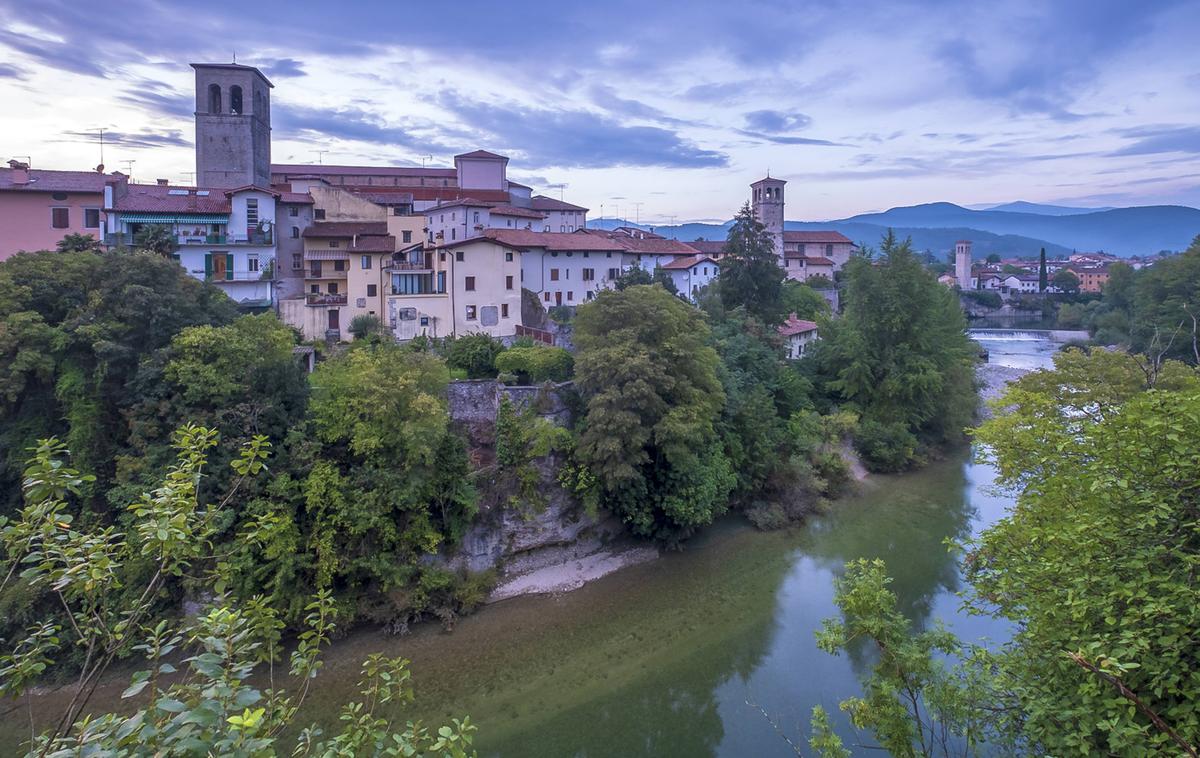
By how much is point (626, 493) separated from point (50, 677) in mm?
15801

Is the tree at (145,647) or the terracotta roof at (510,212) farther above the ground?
the terracotta roof at (510,212)

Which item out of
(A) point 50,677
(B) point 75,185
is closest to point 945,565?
(A) point 50,677

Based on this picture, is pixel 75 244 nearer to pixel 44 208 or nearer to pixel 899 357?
pixel 44 208

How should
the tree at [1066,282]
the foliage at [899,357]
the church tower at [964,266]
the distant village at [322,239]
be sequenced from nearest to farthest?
1. the distant village at [322,239]
2. the foliage at [899,357]
3. the tree at [1066,282]
4. the church tower at [964,266]

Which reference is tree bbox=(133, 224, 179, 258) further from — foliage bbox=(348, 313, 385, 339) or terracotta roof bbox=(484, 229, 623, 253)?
terracotta roof bbox=(484, 229, 623, 253)

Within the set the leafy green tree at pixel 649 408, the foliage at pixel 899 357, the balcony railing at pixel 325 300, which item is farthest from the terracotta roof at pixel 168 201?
the foliage at pixel 899 357

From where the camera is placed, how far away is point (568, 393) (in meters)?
23.4

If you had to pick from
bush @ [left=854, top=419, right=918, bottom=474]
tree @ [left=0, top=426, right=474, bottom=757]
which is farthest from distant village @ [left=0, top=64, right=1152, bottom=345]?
tree @ [left=0, top=426, right=474, bottom=757]

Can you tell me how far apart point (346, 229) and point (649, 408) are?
22.6 metres

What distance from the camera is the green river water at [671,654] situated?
14672mm

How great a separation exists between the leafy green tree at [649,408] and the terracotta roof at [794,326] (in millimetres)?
18433

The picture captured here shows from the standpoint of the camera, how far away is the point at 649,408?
21.3 m

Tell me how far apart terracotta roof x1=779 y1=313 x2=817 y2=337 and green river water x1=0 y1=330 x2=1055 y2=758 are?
721 inches

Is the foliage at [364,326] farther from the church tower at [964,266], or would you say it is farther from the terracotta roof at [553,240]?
the church tower at [964,266]
